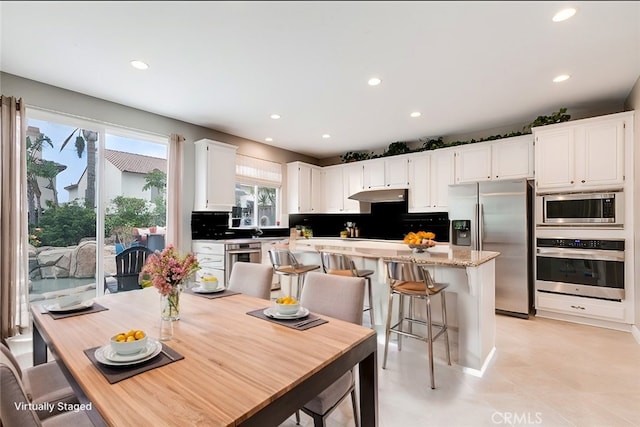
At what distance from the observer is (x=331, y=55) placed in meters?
2.44

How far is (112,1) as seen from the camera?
5.89ft

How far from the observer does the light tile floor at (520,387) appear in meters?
1.80

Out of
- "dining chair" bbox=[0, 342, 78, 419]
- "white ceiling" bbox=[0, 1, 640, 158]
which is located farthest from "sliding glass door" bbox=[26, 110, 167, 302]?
"dining chair" bbox=[0, 342, 78, 419]

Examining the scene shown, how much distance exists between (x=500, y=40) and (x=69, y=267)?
4.62 meters

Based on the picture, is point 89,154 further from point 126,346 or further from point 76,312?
point 126,346

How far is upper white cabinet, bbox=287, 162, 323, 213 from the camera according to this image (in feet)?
18.8

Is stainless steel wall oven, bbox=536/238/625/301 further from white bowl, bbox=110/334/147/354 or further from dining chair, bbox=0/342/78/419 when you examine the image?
dining chair, bbox=0/342/78/419

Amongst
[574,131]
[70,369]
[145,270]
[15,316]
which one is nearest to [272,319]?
[145,270]

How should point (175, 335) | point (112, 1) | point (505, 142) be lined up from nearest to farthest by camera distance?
point (175, 335) < point (112, 1) < point (505, 142)

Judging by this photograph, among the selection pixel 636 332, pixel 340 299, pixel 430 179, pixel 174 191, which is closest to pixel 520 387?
pixel 340 299

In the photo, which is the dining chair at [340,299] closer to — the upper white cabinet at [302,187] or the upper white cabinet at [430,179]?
the upper white cabinet at [430,179]

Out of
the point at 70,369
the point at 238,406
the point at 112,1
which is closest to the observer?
the point at 238,406

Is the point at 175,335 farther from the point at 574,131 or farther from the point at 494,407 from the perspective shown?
the point at 574,131

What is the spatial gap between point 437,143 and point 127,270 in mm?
4760
